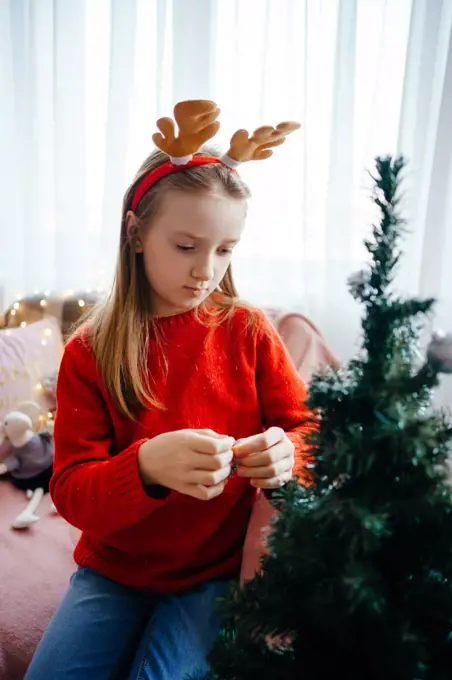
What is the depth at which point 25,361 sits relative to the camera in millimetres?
1559

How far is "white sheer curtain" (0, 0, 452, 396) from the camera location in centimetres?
154

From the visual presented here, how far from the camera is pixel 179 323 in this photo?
3.18 ft

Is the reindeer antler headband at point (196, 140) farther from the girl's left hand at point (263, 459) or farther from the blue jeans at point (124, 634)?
the blue jeans at point (124, 634)

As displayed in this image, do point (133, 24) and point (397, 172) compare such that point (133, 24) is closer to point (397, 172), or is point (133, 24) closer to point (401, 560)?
point (397, 172)

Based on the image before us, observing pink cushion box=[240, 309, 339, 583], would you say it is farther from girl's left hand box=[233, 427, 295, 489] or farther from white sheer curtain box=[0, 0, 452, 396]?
girl's left hand box=[233, 427, 295, 489]

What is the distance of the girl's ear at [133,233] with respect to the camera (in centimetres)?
90

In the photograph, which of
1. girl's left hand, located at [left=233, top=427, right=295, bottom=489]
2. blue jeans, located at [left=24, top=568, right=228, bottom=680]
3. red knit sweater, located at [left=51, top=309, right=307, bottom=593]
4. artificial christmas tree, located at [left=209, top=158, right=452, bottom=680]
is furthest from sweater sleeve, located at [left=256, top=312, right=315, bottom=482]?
artificial christmas tree, located at [left=209, top=158, right=452, bottom=680]

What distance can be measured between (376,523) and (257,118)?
4.81 feet

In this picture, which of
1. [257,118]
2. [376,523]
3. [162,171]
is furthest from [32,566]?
[257,118]

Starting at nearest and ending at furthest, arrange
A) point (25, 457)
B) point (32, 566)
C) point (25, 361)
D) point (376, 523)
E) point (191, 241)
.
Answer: point (376, 523) → point (191, 241) → point (32, 566) → point (25, 457) → point (25, 361)

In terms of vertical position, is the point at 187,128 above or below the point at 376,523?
above

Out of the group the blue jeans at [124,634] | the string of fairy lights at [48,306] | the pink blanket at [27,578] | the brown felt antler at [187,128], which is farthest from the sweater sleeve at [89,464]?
the string of fairy lights at [48,306]

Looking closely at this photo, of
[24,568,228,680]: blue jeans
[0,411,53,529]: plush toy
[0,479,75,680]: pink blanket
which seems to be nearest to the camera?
[24,568,228,680]: blue jeans

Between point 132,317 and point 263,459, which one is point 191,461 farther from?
point 132,317
